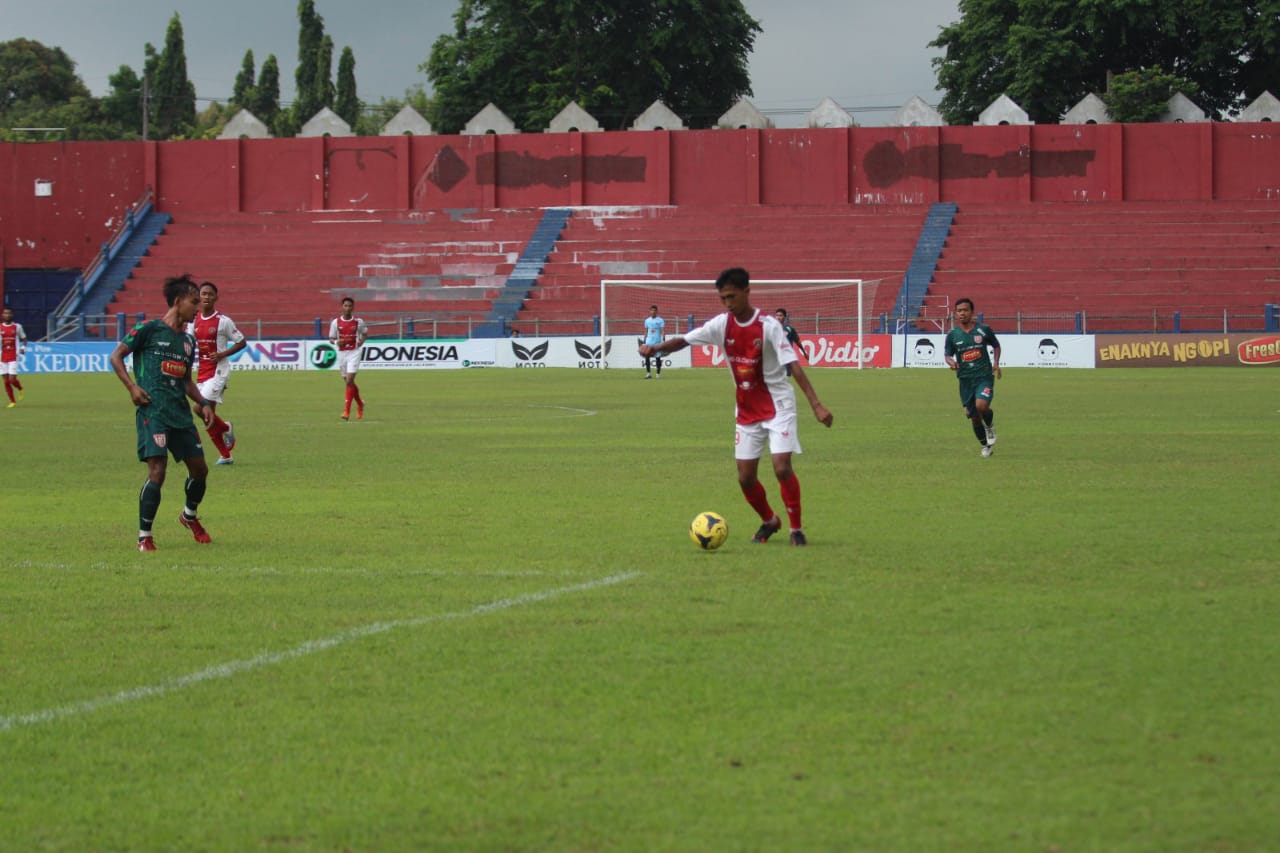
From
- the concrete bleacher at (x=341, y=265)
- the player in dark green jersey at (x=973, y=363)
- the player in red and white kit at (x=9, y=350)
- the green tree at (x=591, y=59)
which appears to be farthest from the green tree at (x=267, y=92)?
the player in dark green jersey at (x=973, y=363)

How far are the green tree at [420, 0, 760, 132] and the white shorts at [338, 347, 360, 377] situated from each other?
5639 centimetres

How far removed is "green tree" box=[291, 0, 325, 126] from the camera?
120375mm

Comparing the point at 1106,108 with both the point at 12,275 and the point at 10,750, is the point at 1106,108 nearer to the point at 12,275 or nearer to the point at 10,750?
the point at 12,275

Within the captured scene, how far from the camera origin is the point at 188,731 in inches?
247

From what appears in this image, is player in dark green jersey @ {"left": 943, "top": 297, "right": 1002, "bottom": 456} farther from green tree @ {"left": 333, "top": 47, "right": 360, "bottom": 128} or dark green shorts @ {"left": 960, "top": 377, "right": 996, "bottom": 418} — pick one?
green tree @ {"left": 333, "top": 47, "right": 360, "bottom": 128}

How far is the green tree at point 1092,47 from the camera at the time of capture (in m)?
75.6

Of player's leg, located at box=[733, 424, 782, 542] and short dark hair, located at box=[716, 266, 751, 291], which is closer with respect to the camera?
short dark hair, located at box=[716, 266, 751, 291]

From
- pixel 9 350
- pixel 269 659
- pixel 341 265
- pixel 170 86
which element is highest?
pixel 170 86

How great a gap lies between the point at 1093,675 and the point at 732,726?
1747mm

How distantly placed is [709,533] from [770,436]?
3.62 feet

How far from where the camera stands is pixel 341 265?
63.0 m

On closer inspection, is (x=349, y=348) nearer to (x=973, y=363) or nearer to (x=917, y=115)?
(x=973, y=363)

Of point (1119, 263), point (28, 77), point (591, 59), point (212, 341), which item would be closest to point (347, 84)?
point (28, 77)

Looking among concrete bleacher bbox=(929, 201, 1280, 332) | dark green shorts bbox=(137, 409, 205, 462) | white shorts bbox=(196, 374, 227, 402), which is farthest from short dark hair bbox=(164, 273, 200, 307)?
concrete bleacher bbox=(929, 201, 1280, 332)
